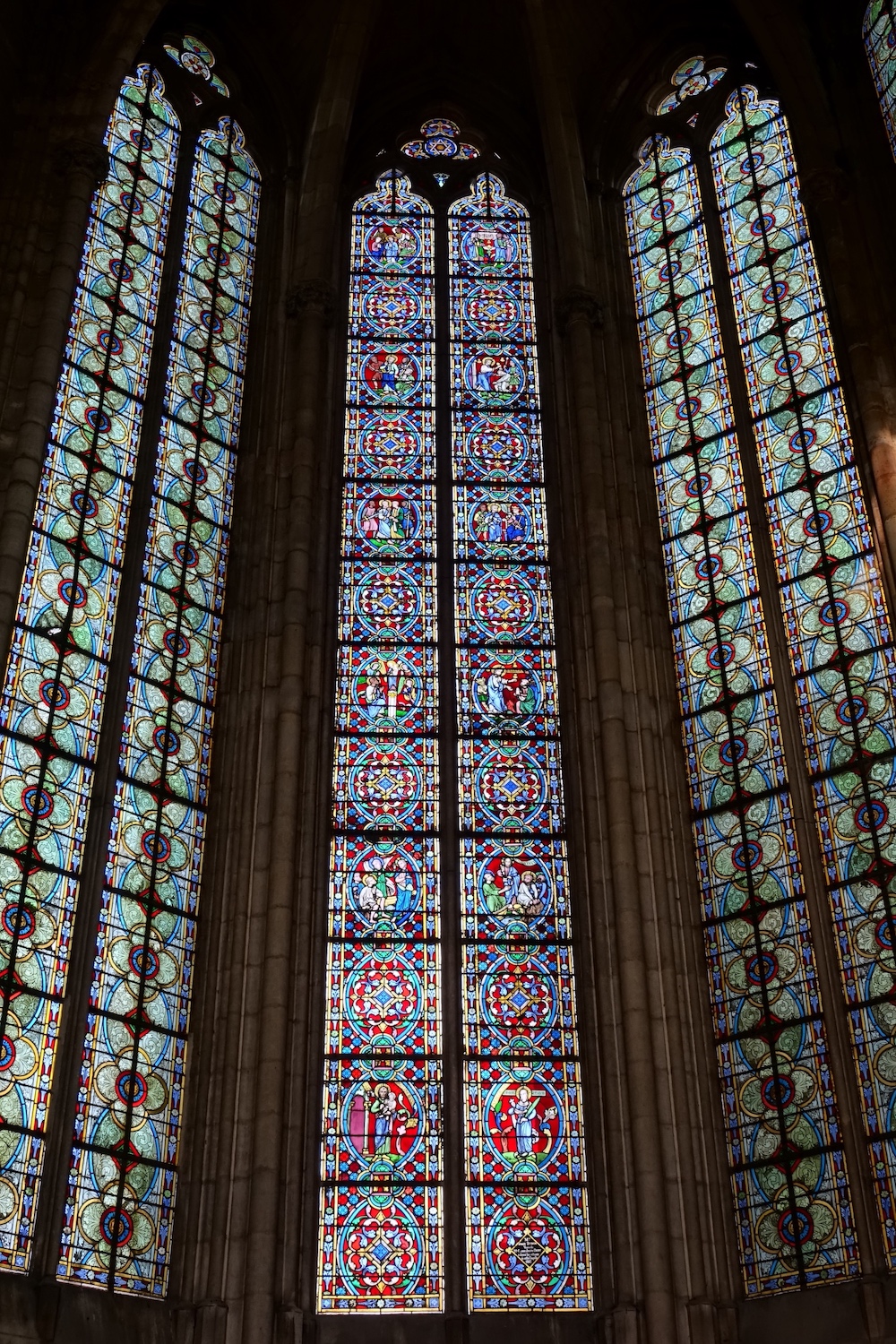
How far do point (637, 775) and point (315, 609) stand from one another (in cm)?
301

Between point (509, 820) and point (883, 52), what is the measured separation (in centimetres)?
789

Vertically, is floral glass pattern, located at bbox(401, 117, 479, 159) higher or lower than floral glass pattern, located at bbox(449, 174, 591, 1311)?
higher

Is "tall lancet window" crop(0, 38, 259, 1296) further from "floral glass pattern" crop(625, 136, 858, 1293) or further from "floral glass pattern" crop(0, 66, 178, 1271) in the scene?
"floral glass pattern" crop(625, 136, 858, 1293)

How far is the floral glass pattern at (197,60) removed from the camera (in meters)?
17.8

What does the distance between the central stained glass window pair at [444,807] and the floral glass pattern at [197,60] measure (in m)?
1.91

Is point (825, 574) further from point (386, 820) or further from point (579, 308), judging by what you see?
point (386, 820)

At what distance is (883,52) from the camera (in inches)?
640

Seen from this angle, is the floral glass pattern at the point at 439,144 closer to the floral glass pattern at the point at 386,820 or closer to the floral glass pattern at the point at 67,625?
the floral glass pattern at the point at 386,820

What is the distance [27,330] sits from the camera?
46.7 feet

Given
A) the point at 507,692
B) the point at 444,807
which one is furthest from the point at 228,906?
the point at 507,692

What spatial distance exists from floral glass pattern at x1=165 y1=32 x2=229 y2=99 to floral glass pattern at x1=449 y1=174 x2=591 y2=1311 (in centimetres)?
267

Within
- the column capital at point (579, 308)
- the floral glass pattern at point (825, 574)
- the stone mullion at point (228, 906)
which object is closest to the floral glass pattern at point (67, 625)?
the stone mullion at point (228, 906)

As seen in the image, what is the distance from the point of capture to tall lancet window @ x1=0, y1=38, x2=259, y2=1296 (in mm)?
11828

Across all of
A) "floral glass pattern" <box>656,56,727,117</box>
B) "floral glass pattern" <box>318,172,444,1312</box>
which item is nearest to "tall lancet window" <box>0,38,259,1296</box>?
"floral glass pattern" <box>318,172,444,1312</box>
